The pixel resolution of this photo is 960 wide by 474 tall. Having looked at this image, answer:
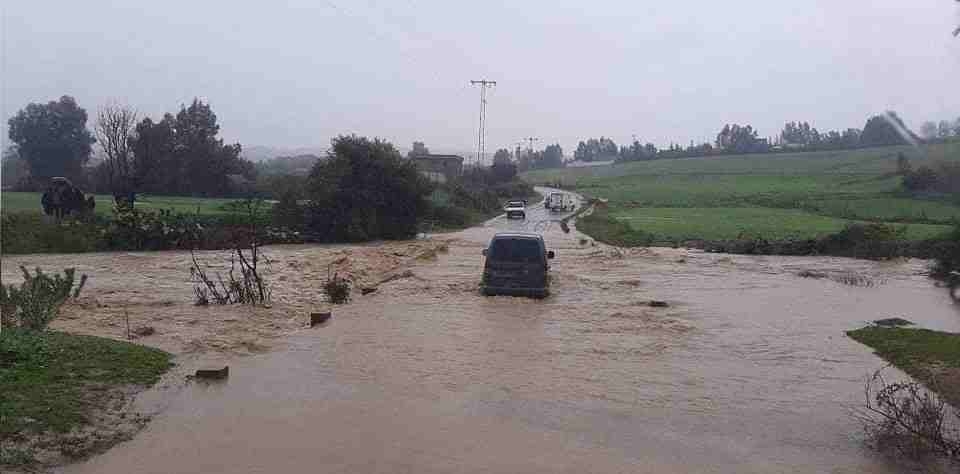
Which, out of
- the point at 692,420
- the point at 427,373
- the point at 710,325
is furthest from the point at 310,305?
the point at 692,420

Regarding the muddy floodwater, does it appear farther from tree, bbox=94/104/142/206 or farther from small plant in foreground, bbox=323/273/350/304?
tree, bbox=94/104/142/206

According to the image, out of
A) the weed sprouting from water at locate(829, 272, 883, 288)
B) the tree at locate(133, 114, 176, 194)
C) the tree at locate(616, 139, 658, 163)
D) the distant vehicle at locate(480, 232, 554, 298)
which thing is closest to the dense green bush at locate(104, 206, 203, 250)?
the distant vehicle at locate(480, 232, 554, 298)

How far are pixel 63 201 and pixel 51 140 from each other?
101 ft

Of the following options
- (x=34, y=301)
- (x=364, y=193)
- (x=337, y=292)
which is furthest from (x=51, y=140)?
(x=34, y=301)

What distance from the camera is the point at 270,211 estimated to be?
40.1 meters

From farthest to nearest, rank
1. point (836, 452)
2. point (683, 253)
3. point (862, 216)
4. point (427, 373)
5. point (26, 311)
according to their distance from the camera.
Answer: point (862, 216) → point (683, 253) → point (427, 373) → point (26, 311) → point (836, 452)

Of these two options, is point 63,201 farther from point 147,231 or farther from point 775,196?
point 775,196

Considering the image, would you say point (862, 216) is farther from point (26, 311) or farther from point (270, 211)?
point (26, 311)

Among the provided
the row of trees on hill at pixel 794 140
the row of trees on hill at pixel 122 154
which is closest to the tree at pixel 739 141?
the row of trees on hill at pixel 794 140

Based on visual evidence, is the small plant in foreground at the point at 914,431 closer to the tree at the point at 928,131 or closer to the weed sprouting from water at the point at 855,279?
the weed sprouting from water at the point at 855,279

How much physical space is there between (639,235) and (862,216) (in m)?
15.2

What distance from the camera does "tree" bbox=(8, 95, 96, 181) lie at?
60.6 metres

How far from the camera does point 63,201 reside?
34375 mm

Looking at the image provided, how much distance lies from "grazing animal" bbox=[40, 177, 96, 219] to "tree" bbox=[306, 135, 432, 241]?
9.59m
